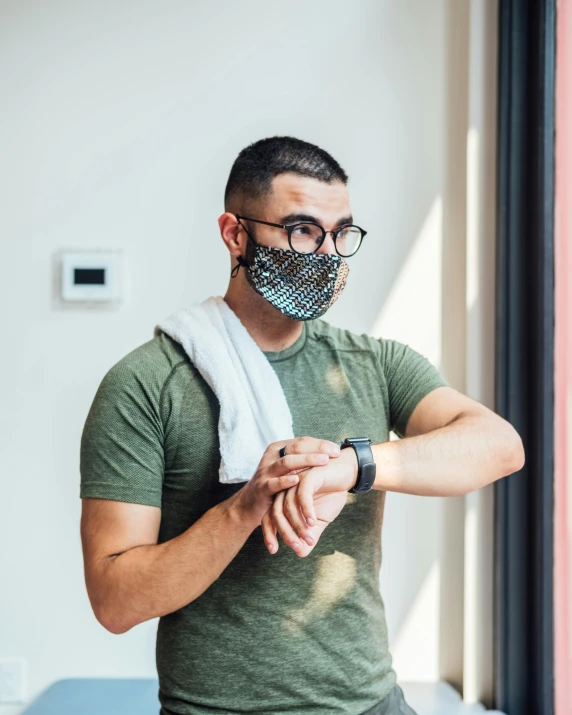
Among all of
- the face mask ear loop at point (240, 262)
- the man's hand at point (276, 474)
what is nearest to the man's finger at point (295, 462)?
the man's hand at point (276, 474)

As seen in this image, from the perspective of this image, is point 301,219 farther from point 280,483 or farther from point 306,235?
point 280,483

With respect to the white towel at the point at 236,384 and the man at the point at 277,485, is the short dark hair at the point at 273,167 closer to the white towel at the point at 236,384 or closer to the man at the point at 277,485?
the man at the point at 277,485

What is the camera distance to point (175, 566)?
1.06 meters

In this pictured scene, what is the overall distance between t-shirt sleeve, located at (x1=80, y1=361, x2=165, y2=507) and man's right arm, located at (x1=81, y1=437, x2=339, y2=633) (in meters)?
0.03

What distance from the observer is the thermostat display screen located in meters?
1.89

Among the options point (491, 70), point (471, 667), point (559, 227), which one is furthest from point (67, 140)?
point (471, 667)

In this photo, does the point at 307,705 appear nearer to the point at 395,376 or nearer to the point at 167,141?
the point at 395,376

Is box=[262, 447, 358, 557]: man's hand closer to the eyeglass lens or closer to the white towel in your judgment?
the white towel

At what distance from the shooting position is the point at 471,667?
A: 1.81 meters

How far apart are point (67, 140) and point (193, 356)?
978 millimetres

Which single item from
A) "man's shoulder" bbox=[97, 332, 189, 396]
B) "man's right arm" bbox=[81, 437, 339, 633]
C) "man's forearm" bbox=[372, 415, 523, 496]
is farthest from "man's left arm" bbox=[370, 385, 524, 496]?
"man's shoulder" bbox=[97, 332, 189, 396]

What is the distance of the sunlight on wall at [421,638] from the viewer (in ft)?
6.22

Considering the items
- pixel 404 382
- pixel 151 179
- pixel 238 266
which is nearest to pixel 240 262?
pixel 238 266

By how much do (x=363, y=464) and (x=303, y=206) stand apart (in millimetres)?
471
